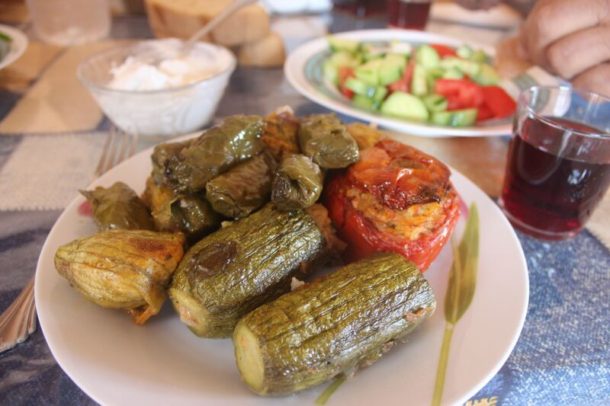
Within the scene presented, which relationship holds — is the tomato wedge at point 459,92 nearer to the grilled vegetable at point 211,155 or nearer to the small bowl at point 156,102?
the small bowl at point 156,102

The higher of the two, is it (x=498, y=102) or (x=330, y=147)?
(x=330, y=147)

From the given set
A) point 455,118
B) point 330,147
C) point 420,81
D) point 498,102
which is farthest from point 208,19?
point 330,147

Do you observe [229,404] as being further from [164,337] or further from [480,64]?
[480,64]

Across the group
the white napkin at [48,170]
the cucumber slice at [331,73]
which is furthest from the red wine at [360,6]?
the white napkin at [48,170]

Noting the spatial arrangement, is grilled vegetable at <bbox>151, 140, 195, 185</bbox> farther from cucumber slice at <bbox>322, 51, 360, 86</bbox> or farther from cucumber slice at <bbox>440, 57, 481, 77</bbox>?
cucumber slice at <bbox>440, 57, 481, 77</bbox>

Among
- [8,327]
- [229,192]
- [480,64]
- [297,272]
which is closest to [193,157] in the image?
[229,192]

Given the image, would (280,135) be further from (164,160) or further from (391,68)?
(391,68)
